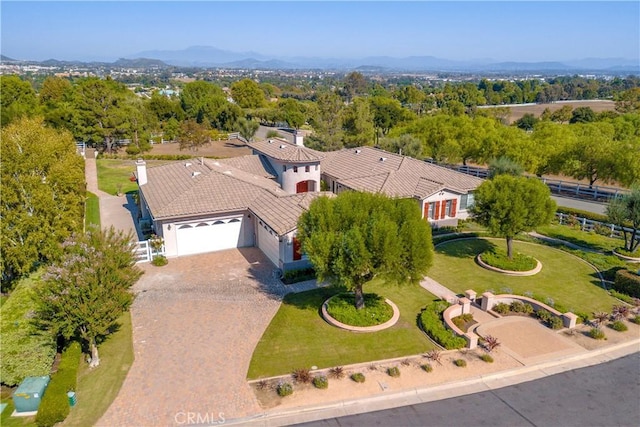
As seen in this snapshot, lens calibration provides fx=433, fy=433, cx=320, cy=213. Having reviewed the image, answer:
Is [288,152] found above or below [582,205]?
above

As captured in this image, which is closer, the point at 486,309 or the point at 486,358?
the point at 486,358

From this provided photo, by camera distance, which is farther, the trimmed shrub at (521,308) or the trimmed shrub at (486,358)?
the trimmed shrub at (521,308)

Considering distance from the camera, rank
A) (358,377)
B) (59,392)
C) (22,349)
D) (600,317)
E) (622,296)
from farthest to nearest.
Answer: (622,296) → (600,317) → (22,349) → (358,377) → (59,392)

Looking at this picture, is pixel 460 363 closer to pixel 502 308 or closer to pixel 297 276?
pixel 502 308

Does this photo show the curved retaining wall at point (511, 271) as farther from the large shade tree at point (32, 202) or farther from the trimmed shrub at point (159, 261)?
the large shade tree at point (32, 202)

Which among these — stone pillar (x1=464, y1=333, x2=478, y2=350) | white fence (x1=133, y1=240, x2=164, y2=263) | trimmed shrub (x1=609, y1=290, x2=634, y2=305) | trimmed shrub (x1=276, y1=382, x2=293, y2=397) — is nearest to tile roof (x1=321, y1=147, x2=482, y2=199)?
trimmed shrub (x1=609, y1=290, x2=634, y2=305)

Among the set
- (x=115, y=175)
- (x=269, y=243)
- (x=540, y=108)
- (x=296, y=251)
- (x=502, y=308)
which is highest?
(x=540, y=108)

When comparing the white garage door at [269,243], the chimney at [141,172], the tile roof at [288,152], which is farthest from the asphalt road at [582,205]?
the chimney at [141,172]

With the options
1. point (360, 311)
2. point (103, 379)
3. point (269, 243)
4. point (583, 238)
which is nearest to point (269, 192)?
point (269, 243)
